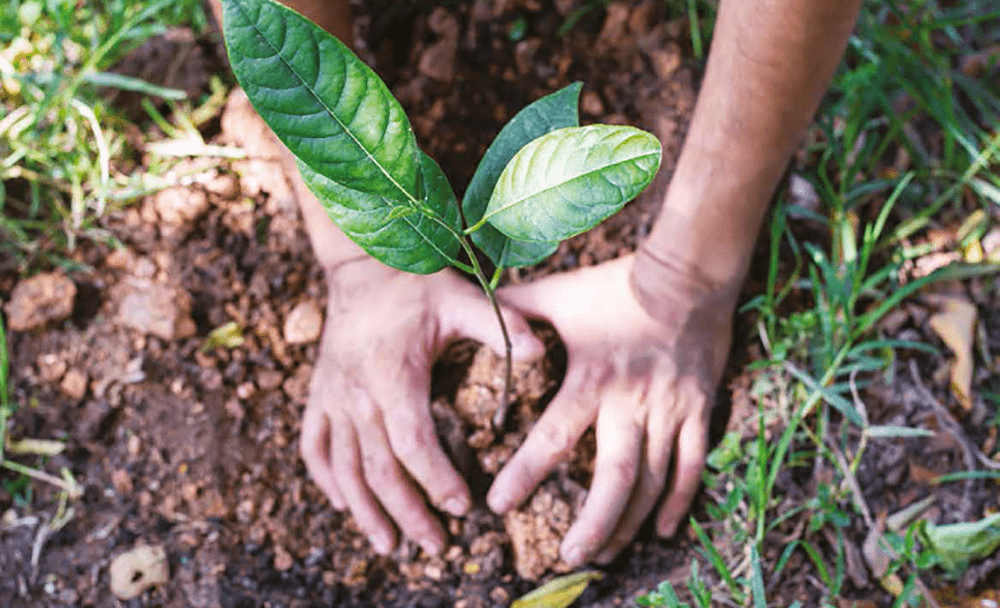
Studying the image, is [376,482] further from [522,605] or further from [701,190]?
[701,190]

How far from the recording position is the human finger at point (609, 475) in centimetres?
139

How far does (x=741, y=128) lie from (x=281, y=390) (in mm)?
958

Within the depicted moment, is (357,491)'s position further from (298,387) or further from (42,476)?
(42,476)

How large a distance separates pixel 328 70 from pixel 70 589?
1.15 metres

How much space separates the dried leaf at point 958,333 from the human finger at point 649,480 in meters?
0.55

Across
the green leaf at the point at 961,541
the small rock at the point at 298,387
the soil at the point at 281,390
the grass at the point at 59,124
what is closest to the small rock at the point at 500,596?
the soil at the point at 281,390

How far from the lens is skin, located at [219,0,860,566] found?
1.41 metres

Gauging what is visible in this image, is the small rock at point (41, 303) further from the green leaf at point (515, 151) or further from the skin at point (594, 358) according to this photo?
the green leaf at point (515, 151)

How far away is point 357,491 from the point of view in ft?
4.91

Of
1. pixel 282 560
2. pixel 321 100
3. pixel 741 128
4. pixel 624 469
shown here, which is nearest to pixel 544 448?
pixel 624 469

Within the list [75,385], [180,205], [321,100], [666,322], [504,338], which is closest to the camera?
[321,100]

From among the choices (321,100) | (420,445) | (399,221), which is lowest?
(420,445)

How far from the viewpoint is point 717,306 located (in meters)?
1.53

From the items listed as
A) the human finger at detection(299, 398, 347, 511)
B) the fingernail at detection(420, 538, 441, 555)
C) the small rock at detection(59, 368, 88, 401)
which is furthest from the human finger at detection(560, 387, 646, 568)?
the small rock at detection(59, 368, 88, 401)
